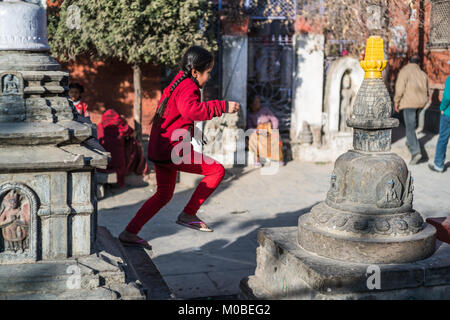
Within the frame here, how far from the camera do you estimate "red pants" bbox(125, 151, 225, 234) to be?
191 inches

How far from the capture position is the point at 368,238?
155 inches

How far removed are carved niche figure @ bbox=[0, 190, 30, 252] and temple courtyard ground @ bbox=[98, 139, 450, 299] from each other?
5.27 ft

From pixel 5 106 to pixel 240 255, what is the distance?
2950 mm

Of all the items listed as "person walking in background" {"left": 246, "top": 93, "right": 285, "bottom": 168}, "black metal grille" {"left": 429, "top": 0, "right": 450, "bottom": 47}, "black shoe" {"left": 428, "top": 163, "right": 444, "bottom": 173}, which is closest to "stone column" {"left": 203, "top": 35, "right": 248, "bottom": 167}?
"person walking in background" {"left": 246, "top": 93, "right": 285, "bottom": 168}

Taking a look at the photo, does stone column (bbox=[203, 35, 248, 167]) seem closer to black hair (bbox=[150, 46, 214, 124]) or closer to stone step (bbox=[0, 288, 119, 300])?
black hair (bbox=[150, 46, 214, 124])

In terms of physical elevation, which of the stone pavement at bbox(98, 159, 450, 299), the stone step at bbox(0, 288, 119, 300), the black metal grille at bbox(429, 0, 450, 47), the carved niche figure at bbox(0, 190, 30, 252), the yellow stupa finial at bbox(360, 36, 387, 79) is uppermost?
the black metal grille at bbox(429, 0, 450, 47)

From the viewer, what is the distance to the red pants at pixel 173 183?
4844 mm

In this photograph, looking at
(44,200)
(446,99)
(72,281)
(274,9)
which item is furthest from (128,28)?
(72,281)

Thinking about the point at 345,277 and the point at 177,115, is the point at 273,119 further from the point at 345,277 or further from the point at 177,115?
the point at 345,277

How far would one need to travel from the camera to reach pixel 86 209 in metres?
3.83

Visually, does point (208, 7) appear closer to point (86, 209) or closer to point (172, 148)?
point (172, 148)

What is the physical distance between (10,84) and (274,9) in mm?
7960
